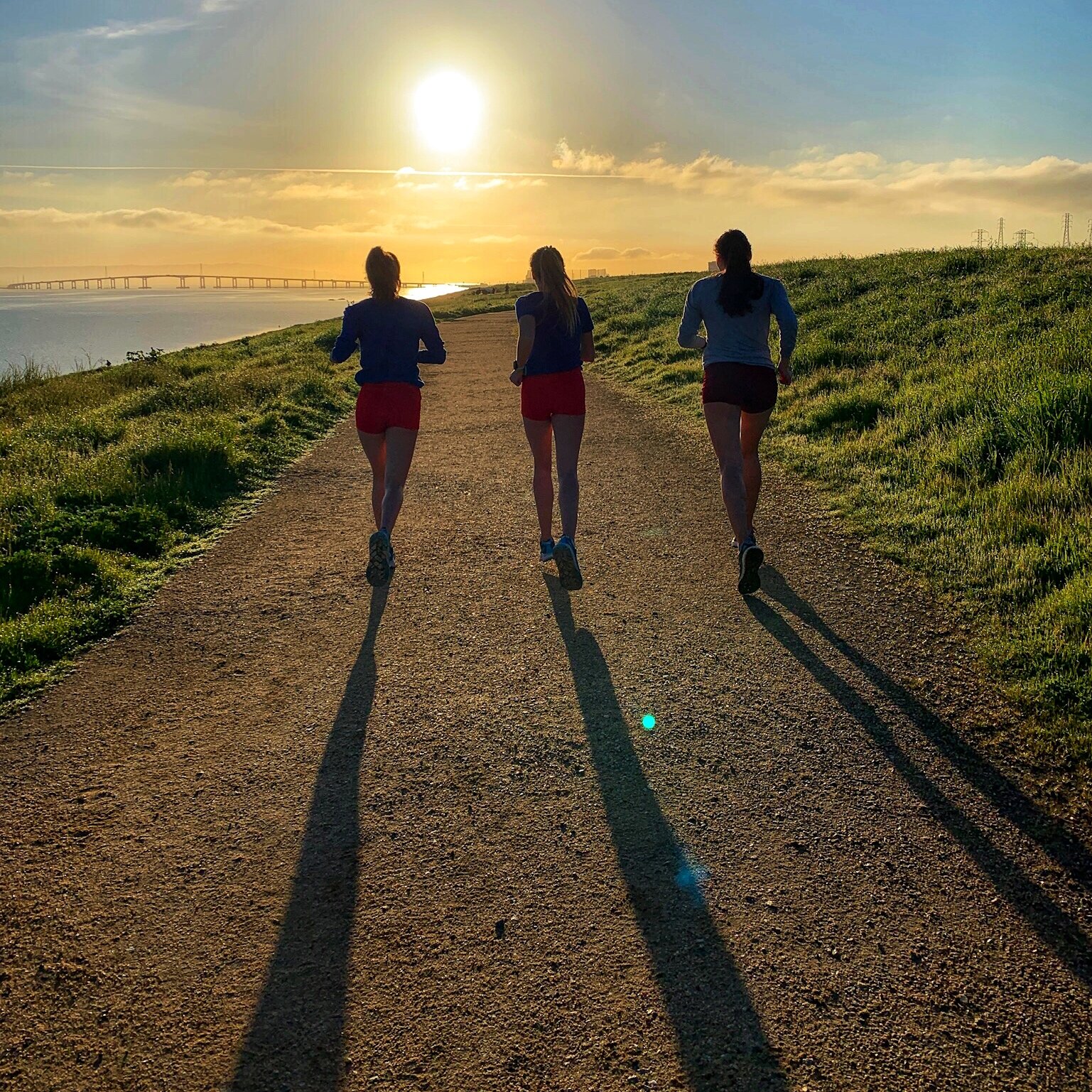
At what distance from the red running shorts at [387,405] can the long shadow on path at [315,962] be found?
2.77m

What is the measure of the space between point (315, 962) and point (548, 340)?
163 inches

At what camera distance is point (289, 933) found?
271 centimetres

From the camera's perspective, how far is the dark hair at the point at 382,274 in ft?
18.8

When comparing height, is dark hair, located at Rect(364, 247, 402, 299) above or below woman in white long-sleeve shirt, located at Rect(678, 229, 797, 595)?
above

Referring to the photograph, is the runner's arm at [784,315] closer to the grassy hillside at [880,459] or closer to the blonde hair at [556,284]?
the blonde hair at [556,284]

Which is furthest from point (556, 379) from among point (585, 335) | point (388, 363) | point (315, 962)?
point (315, 962)

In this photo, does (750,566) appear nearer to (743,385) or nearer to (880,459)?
(743,385)

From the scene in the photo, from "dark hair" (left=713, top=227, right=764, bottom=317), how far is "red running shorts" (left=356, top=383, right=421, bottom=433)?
2230 mm

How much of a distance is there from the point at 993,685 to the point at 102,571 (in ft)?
19.8

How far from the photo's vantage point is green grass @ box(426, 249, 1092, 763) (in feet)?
14.7

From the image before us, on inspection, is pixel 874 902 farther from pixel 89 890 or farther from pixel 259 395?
pixel 259 395

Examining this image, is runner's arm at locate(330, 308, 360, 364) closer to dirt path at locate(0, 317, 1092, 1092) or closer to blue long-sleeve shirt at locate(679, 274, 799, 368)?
dirt path at locate(0, 317, 1092, 1092)

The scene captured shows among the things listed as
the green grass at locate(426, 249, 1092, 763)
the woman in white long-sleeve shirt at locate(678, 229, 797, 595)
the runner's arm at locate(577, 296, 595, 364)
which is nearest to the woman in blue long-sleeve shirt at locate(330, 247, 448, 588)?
the runner's arm at locate(577, 296, 595, 364)

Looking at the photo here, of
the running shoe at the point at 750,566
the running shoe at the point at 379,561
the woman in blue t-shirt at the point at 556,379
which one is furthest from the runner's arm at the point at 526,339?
the running shoe at the point at 750,566
